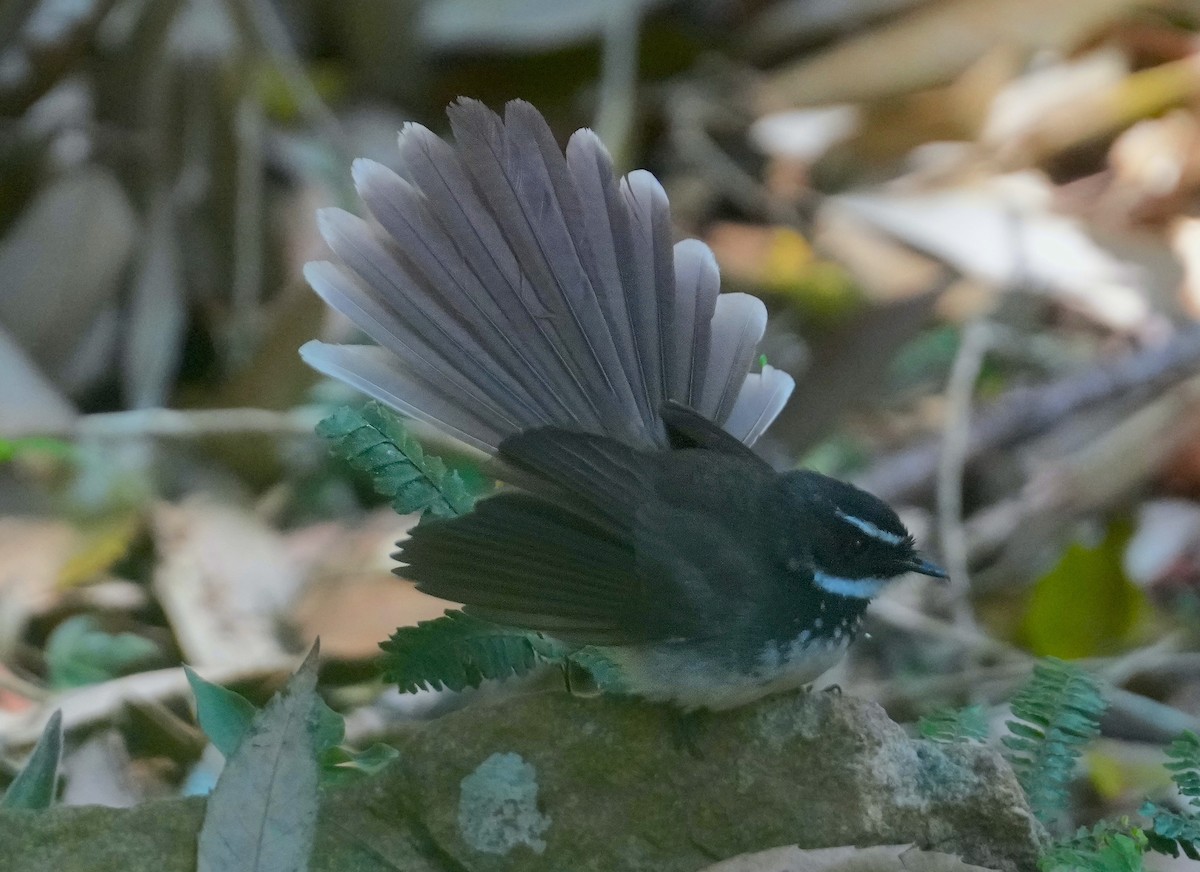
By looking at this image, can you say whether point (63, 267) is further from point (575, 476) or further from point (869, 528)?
point (869, 528)

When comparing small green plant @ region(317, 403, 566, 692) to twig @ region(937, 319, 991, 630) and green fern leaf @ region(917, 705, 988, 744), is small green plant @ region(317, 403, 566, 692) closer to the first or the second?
green fern leaf @ region(917, 705, 988, 744)

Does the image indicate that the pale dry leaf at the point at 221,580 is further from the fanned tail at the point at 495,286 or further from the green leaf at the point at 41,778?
the fanned tail at the point at 495,286

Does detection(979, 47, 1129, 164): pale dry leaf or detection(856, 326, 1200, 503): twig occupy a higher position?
detection(979, 47, 1129, 164): pale dry leaf

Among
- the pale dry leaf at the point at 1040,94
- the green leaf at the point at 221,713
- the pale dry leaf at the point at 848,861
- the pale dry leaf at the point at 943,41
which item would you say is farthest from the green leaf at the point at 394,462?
the pale dry leaf at the point at 943,41

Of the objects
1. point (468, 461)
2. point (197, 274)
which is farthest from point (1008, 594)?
point (197, 274)

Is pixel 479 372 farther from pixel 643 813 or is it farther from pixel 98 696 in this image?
pixel 98 696

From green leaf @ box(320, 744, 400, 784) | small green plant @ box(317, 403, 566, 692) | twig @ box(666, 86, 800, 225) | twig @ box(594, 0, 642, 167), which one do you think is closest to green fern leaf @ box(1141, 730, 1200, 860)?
small green plant @ box(317, 403, 566, 692)
